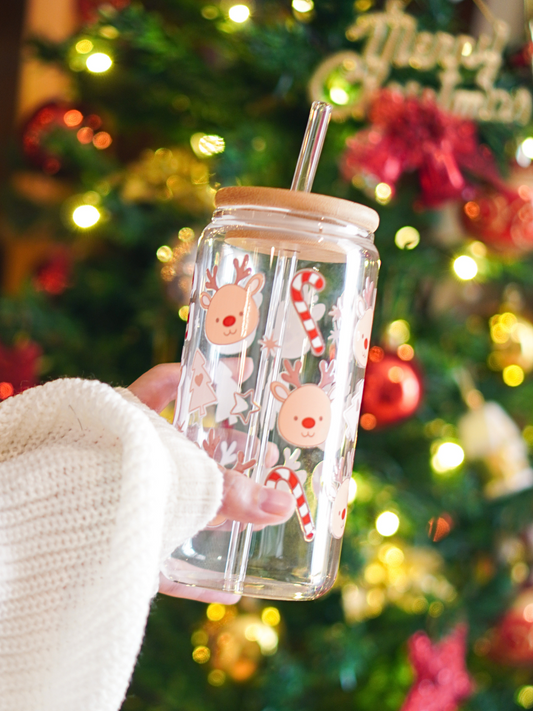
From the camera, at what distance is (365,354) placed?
464 millimetres

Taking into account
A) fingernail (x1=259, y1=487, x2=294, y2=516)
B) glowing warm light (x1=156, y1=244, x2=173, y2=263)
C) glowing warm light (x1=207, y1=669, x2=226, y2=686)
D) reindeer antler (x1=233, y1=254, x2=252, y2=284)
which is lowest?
glowing warm light (x1=207, y1=669, x2=226, y2=686)

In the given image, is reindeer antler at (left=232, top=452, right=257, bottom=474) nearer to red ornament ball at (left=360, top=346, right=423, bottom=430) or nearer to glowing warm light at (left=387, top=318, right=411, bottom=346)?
red ornament ball at (left=360, top=346, right=423, bottom=430)

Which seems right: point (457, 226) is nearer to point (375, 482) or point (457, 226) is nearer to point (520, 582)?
point (375, 482)

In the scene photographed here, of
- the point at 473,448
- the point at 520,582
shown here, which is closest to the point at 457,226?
the point at 473,448

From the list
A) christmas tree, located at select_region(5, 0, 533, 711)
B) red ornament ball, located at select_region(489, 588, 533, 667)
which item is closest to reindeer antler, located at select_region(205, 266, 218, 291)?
christmas tree, located at select_region(5, 0, 533, 711)

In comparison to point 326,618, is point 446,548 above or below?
above

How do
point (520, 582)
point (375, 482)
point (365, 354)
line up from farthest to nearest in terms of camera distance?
point (520, 582)
point (375, 482)
point (365, 354)

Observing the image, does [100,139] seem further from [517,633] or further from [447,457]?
[517,633]

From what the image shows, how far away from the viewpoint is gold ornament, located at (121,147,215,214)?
0.93m

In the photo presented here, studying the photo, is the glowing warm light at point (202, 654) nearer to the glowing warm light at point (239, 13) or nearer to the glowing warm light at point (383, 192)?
the glowing warm light at point (383, 192)

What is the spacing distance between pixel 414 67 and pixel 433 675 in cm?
86

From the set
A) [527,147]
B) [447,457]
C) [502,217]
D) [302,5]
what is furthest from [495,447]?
[302,5]

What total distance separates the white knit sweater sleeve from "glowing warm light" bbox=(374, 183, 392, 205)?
60 centimetres

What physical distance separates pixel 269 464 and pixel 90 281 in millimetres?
648
